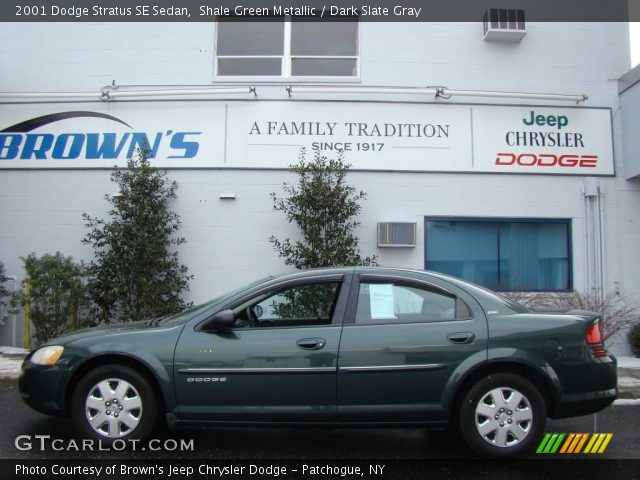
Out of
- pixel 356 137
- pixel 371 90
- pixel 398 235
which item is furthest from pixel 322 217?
pixel 371 90

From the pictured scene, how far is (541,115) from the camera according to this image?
9648mm

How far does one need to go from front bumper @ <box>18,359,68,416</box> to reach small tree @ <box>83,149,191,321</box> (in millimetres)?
4025

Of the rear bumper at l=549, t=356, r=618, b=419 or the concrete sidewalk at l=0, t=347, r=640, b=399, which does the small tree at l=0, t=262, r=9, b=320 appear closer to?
the concrete sidewalk at l=0, t=347, r=640, b=399

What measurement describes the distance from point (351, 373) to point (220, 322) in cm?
110

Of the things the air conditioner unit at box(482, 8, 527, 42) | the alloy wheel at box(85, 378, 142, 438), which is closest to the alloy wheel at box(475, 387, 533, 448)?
the alloy wheel at box(85, 378, 142, 438)

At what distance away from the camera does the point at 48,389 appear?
4621 mm

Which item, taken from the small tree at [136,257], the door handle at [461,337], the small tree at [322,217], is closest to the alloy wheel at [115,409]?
the door handle at [461,337]

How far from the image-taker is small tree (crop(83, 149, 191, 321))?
28.8 ft

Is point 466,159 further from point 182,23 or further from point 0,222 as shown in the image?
point 0,222

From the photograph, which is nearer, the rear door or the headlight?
the rear door

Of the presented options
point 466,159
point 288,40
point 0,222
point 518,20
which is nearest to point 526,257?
point 466,159

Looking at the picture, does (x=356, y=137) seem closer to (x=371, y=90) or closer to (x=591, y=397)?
(x=371, y=90)

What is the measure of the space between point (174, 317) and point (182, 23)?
22.5 ft

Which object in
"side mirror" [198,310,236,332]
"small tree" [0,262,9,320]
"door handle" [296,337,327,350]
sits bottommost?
"door handle" [296,337,327,350]
